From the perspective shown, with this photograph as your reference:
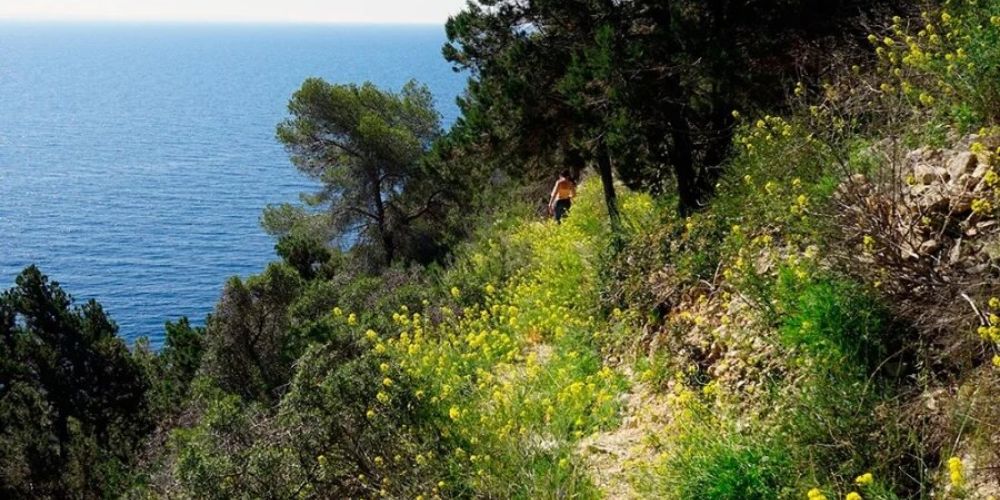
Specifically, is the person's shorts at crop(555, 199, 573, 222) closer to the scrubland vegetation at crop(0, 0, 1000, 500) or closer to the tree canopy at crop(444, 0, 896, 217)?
the scrubland vegetation at crop(0, 0, 1000, 500)

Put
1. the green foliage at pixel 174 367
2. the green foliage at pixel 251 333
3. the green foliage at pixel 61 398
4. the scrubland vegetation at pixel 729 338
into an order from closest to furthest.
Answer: the scrubland vegetation at pixel 729 338
the green foliage at pixel 61 398
the green foliage at pixel 251 333
the green foliage at pixel 174 367

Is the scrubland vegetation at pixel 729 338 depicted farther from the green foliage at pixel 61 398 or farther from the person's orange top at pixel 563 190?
the green foliage at pixel 61 398

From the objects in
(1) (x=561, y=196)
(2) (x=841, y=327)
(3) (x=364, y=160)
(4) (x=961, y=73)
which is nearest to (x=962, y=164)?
(2) (x=841, y=327)

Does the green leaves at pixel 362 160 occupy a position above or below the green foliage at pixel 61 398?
above

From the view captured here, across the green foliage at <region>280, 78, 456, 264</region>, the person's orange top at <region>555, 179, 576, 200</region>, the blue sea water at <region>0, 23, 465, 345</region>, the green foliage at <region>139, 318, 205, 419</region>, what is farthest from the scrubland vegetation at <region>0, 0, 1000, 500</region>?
the blue sea water at <region>0, 23, 465, 345</region>

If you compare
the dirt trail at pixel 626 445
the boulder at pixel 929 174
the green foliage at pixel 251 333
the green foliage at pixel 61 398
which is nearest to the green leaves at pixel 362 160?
the green foliage at pixel 251 333

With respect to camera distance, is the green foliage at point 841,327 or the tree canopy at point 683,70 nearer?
the green foliage at point 841,327

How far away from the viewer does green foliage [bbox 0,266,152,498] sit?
18.1m

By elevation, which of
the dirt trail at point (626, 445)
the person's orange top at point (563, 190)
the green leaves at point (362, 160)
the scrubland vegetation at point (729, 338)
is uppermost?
the green leaves at point (362, 160)

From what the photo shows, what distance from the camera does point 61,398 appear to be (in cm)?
2231

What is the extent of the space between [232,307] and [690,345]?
15.2m

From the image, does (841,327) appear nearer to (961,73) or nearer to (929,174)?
(929,174)

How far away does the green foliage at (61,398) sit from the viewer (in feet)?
59.4

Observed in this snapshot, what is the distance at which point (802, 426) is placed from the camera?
4.29 metres
